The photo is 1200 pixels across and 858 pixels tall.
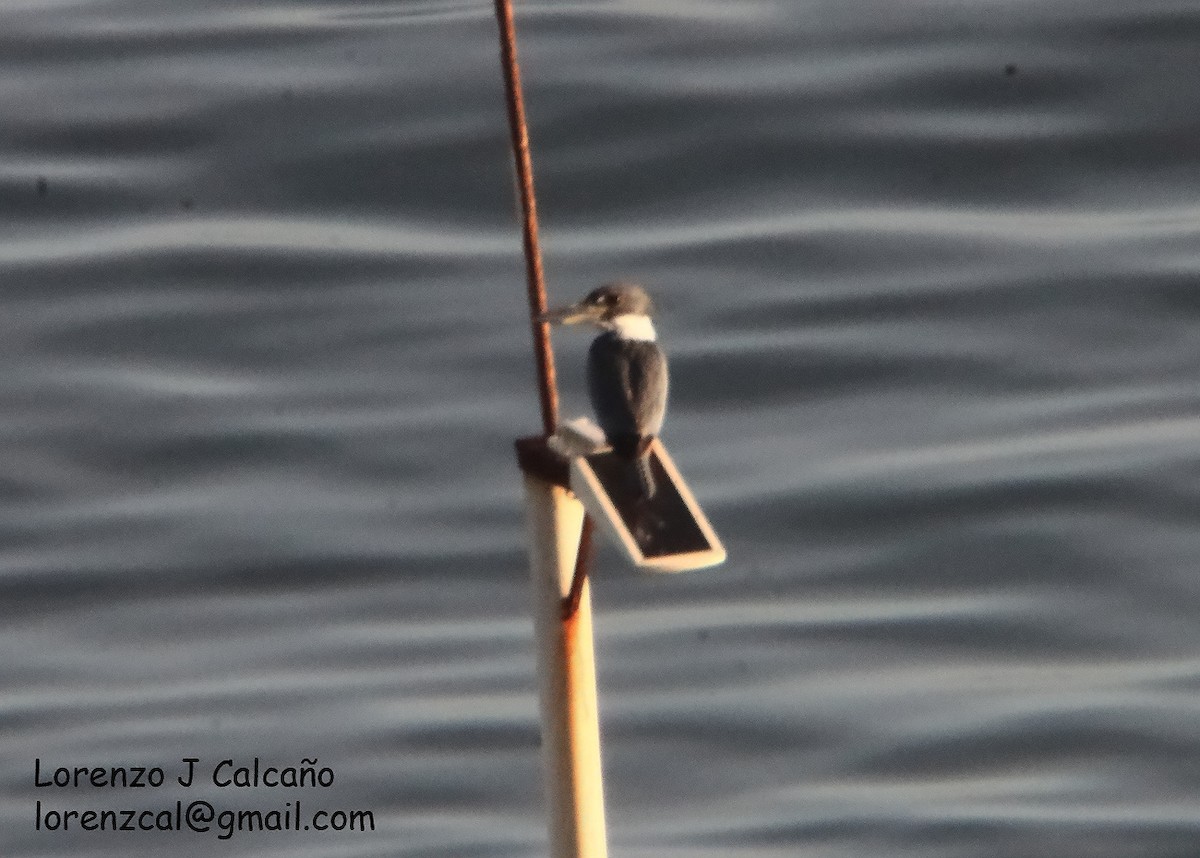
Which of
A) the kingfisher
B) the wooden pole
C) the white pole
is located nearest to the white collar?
the kingfisher

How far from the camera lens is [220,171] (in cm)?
1852

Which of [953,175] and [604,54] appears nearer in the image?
[953,175]

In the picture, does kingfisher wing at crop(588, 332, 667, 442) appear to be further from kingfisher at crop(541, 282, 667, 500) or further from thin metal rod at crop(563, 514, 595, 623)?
thin metal rod at crop(563, 514, 595, 623)

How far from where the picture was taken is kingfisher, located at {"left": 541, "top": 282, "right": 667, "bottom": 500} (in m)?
5.47

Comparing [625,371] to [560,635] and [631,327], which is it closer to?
[631,327]

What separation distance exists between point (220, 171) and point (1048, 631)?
8221 millimetres

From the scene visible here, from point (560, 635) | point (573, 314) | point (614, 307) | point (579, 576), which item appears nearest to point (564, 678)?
point (560, 635)

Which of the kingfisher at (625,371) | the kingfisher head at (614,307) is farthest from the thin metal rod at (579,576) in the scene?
the kingfisher head at (614,307)

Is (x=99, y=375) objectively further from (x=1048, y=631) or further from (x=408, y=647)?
(x=1048, y=631)

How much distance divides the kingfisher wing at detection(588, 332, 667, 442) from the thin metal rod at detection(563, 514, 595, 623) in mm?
245

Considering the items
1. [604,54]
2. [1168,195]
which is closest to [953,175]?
[1168,195]

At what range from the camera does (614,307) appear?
20.1ft

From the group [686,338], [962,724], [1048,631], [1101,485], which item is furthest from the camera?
[686,338]

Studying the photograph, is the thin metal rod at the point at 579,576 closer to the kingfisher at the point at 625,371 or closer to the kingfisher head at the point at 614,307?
the kingfisher at the point at 625,371
